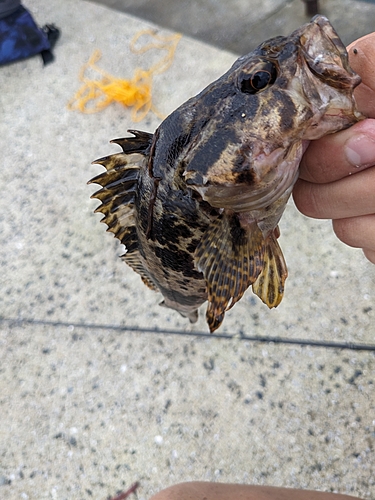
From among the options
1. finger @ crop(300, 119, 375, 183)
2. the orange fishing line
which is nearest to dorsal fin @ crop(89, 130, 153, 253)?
finger @ crop(300, 119, 375, 183)

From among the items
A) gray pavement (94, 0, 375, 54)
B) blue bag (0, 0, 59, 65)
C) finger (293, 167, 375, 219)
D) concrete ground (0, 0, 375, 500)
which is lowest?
concrete ground (0, 0, 375, 500)

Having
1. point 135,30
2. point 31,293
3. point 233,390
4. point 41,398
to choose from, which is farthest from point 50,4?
point 233,390

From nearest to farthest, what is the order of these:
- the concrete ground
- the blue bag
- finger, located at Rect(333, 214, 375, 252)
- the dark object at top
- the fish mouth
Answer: the fish mouth < finger, located at Rect(333, 214, 375, 252) < the concrete ground < the dark object at top < the blue bag

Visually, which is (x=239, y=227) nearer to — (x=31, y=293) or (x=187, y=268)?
(x=187, y=268)

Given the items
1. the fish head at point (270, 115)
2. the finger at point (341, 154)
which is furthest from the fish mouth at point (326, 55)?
the finger at point (341, 154)

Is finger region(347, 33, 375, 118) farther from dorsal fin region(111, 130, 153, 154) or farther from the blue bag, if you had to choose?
the blue bag

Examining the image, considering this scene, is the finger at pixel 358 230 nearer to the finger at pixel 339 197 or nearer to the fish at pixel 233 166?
the finger at pixel 339 197
